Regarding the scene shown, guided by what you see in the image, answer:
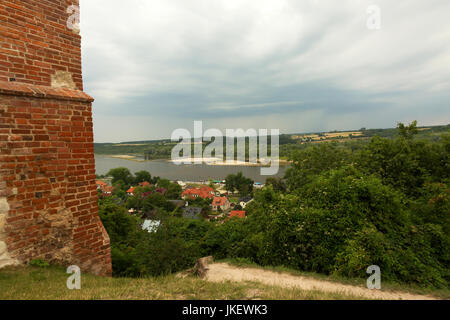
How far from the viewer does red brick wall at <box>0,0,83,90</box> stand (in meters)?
2.72

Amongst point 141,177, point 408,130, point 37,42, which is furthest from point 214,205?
point 37,42

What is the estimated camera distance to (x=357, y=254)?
532cm

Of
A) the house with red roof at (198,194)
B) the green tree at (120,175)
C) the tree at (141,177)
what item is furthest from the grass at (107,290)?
the green tree at (120,175)

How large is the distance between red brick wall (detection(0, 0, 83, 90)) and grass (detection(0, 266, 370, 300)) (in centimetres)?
244

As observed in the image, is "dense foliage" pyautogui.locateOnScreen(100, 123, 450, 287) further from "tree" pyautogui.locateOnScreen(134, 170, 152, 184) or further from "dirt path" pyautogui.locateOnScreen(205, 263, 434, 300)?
"tree" pyautogui.locateOnScreen(134, 170, 152, 184)

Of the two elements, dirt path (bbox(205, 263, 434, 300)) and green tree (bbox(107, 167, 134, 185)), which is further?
green tree (bbox(107, 167, 134, 185))

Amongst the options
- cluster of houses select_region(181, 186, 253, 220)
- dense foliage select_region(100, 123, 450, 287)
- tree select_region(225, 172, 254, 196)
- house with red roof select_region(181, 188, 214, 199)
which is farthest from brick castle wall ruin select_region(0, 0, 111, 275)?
tree select_region(225, 172, 254, 196)

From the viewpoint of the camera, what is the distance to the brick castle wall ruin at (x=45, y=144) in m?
2.69

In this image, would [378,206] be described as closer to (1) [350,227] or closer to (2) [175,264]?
(1) [350,227]

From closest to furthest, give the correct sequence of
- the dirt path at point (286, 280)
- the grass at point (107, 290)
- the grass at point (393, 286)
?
1. the grass at point (107, 290)
2. the dirt path at point (286, 280)
3. the grass at point (393, 286)

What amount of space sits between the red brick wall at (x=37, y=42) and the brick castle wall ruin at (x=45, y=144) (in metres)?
0.01

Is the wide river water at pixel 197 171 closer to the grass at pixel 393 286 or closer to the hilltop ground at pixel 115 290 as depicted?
the grass at pixel 393 286

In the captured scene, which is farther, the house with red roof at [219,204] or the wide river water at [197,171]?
the wide river water at [197,171]
